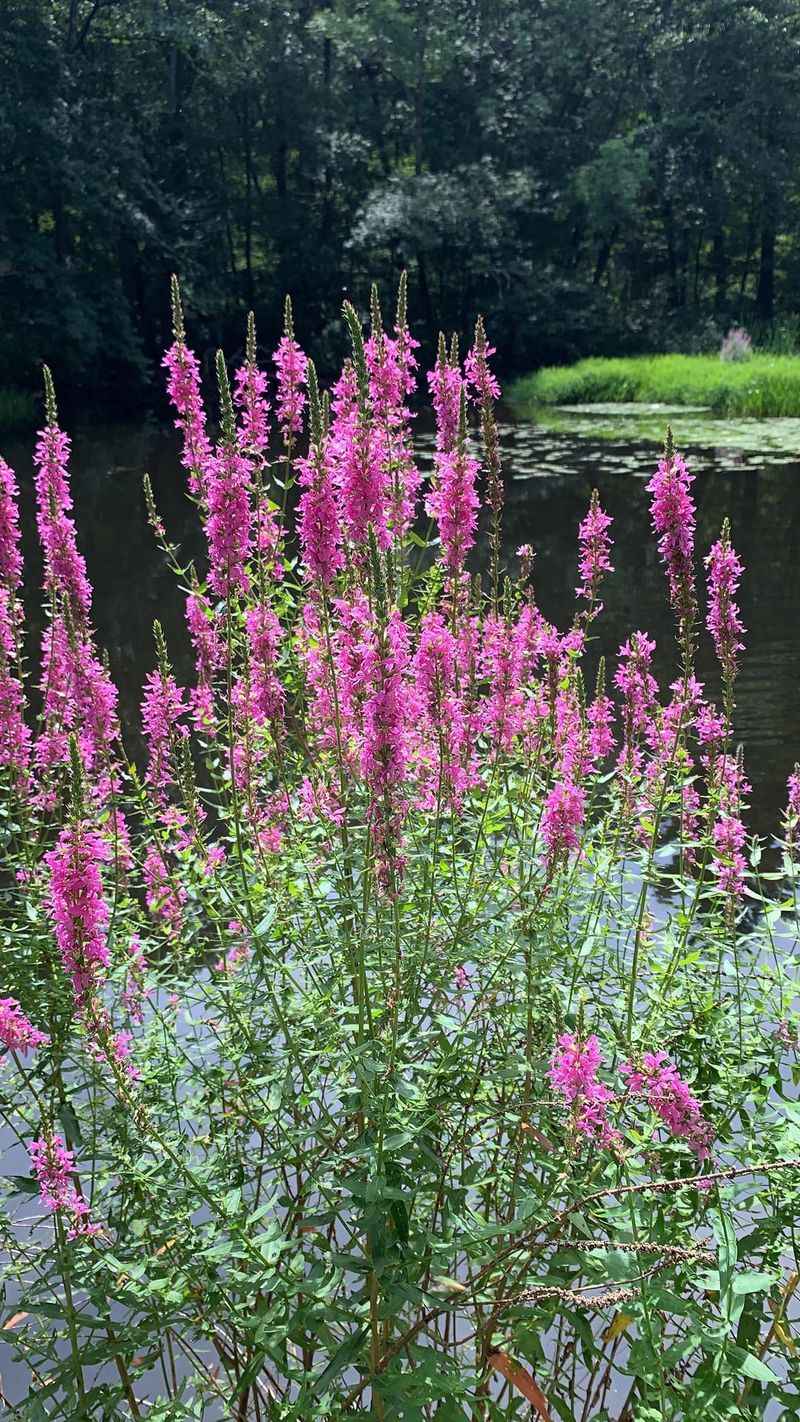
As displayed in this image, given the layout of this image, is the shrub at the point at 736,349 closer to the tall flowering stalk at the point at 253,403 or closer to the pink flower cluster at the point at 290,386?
the pink flower cluster at the point at 290,386

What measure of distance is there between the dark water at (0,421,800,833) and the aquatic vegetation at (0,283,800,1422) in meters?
4.57

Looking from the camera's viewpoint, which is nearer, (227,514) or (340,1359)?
(340,1359)

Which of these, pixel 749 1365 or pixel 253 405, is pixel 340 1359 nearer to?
pixel 749 1365

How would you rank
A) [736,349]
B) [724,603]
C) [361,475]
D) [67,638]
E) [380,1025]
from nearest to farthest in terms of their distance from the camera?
[361,475]
[380,1025]
[724,603]
[67,638]
[736,349]

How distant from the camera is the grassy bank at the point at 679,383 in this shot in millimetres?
24828

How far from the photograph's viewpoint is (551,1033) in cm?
320

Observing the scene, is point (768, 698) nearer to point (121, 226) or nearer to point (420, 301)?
point (121, 226)

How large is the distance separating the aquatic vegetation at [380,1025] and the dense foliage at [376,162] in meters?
27.5

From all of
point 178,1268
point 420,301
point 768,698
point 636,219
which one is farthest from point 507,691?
point 636,219

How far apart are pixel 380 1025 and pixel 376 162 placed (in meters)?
43.7

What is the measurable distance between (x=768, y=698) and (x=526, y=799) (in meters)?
6.62

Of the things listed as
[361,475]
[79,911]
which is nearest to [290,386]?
[361,475]

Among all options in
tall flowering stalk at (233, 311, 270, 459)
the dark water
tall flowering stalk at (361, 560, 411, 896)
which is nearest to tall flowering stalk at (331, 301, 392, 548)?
tall flowering stalk at (361, 560, 411, 896)

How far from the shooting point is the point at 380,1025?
2818 mm
